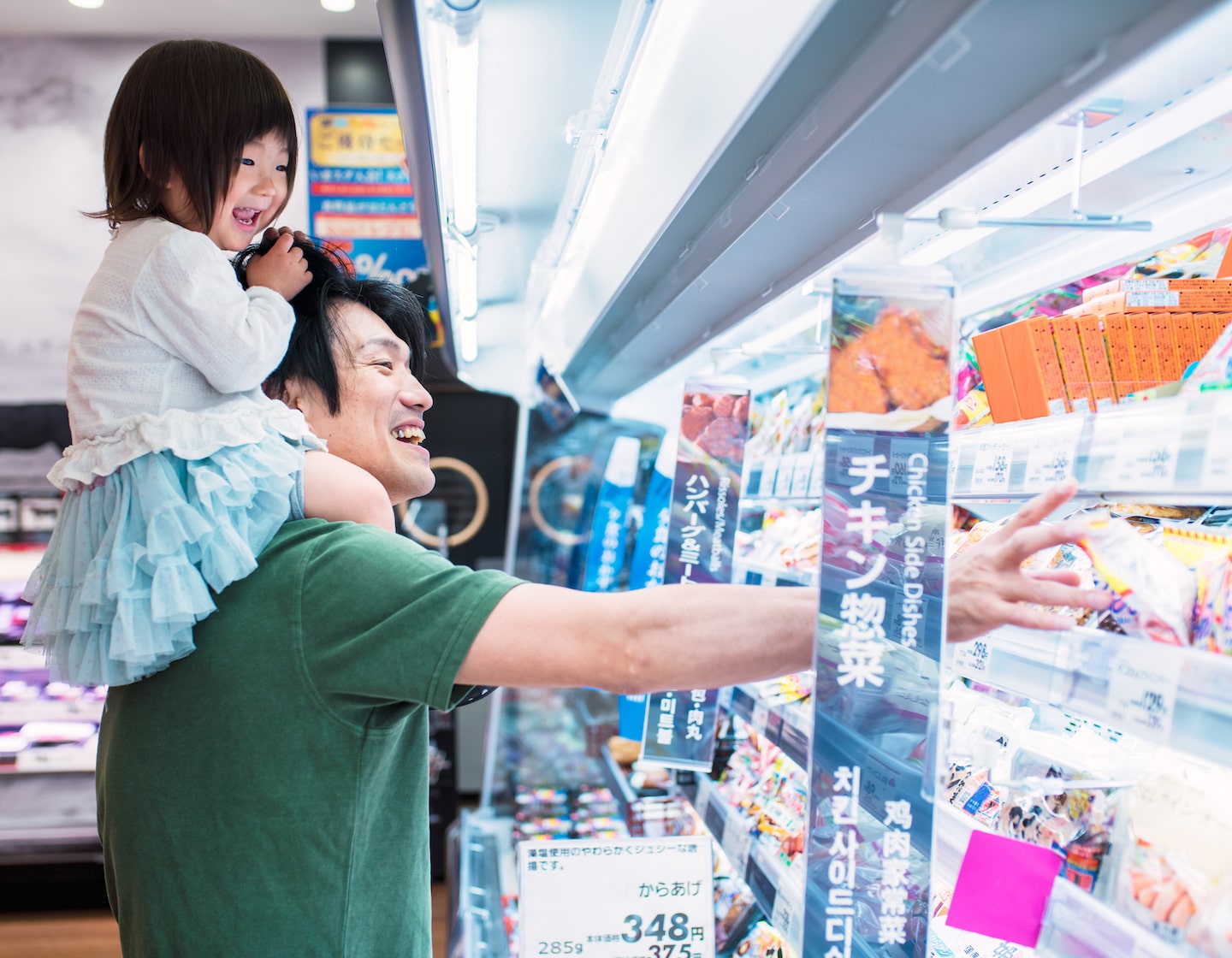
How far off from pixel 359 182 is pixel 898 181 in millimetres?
4295

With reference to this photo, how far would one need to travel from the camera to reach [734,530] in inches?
77.1

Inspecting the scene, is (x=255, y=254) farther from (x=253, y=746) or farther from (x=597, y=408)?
(x=597, y=408)

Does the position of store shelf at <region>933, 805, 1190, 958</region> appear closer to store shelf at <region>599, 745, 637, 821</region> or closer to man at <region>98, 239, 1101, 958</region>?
man at <region>98, 239, 1101, 958</region>

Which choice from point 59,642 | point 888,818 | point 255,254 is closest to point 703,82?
point 255,254

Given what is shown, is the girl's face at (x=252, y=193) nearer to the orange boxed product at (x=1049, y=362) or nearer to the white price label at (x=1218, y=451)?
the orange boxed product at (x=1049, y=362)

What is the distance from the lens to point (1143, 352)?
1207 millimetres

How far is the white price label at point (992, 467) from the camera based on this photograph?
1185 mm

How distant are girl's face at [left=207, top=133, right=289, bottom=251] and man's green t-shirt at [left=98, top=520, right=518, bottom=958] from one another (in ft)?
1.49

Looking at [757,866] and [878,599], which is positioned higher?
[878,599]

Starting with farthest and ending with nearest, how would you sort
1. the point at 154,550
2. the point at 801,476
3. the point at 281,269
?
the point at 801,476 < the point at 281,269 < the point at 154,550

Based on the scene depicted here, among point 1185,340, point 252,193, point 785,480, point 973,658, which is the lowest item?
point 973,658

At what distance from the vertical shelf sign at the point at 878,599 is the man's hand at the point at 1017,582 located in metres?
0.04

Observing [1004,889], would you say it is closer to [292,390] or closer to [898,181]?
[898,181]

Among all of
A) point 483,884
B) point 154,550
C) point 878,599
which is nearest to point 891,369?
point 878,599
